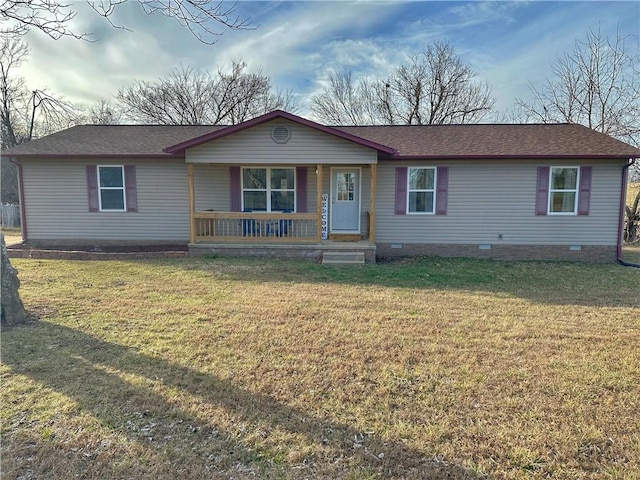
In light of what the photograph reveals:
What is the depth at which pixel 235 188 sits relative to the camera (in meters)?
11.5

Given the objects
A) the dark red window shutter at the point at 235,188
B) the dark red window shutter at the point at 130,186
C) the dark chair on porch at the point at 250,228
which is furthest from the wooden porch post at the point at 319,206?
the dark red window shutter at the point at 130,186

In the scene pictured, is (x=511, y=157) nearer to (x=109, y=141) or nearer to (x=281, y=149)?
(x=281, y=149)

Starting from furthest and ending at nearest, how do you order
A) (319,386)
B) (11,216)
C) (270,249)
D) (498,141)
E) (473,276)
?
(11,216), (498,141), (270,249), (473,276), (319,386)

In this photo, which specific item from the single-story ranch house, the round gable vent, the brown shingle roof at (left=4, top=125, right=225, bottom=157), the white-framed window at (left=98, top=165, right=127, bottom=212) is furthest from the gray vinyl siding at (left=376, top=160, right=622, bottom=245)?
the white-framed window at (left=98, top=165, right=127, bottom=212)

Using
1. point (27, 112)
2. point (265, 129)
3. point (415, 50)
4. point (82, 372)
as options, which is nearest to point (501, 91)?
point (415, 50)

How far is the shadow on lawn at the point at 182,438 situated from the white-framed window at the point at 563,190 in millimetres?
10193

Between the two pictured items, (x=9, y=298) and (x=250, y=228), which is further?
(x=250, y=228)

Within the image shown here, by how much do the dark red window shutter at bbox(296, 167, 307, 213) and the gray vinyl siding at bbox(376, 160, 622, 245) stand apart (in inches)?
87.6

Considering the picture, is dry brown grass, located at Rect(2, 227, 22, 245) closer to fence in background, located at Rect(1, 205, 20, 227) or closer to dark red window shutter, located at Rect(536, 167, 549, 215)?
fence in background, located at Rect(1, 205, 20, 227)

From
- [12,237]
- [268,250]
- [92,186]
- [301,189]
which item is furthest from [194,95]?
[268,250]

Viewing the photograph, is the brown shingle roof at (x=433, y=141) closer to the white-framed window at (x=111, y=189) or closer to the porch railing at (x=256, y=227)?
the white-framed window at (x=111, y=189)

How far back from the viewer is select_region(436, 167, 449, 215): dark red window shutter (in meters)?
10.7

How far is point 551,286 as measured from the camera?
759cm

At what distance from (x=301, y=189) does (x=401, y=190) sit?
2983 mm
